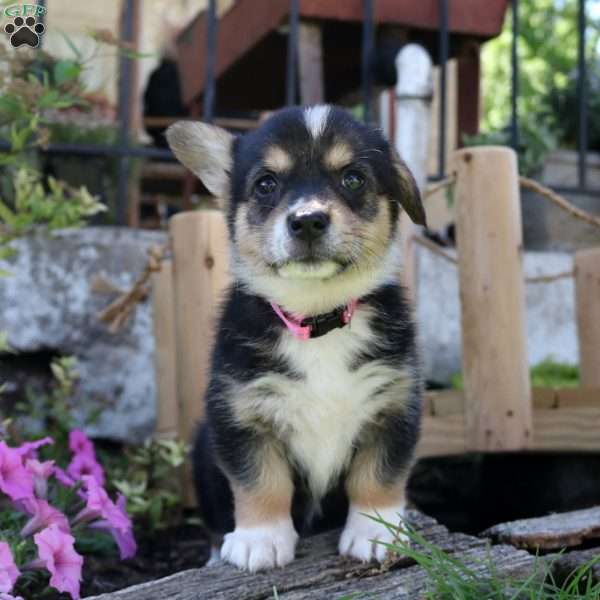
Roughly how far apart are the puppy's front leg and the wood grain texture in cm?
5

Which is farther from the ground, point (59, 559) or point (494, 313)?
point (494, 313)

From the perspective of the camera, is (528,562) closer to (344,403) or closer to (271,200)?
(344,403)

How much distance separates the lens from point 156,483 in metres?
3.84

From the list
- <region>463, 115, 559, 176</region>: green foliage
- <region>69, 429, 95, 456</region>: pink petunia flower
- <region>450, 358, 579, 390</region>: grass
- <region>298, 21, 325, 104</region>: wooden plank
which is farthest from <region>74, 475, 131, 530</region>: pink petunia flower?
<region>463, 115, 559, 176</region>: green foliage

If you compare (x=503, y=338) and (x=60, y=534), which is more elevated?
(x=503, y=338)

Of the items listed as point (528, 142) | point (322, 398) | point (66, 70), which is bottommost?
point (322, 398)

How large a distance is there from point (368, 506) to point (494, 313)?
1.10 meters

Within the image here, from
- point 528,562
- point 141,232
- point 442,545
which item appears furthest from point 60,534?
point 141,232

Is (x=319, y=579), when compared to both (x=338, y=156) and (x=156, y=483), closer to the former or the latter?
(x=338, y=156)

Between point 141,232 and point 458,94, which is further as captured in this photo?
point 458,94

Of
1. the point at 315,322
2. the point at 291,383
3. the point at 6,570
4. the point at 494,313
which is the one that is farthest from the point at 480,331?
the point at 6,570

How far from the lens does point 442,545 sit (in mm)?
2617

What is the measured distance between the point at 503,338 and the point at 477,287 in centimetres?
22

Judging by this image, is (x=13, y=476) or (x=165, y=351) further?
Answer: (x=165, y=351)
